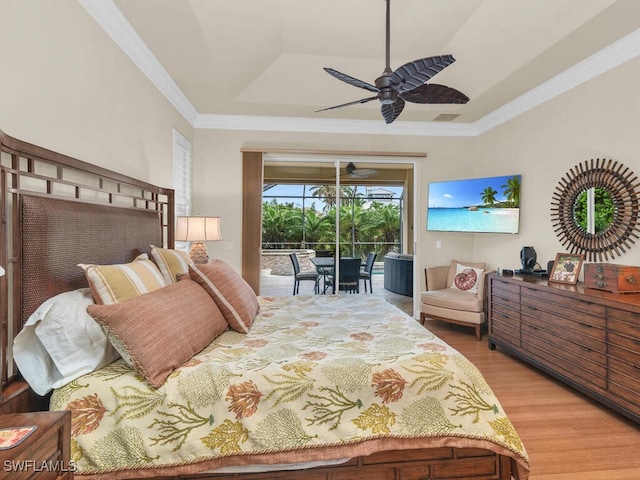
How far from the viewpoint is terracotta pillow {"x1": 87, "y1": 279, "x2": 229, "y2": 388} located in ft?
4.61

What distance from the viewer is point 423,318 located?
453 centimetres

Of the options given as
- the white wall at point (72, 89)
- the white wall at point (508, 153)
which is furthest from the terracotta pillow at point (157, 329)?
the white wall at point (508, 153)

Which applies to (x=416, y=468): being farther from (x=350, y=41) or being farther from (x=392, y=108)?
(x=350, y=41)

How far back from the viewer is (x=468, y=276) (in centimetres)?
441

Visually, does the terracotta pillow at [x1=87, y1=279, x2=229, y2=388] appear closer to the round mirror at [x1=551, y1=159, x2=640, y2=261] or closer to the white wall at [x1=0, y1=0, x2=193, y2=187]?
the white wall at [x1=0, y1=0, x2=193, y2=187]

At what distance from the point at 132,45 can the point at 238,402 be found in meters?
2.78

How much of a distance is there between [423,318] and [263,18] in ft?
12.7

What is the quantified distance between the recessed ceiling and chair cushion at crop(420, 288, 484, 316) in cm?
236

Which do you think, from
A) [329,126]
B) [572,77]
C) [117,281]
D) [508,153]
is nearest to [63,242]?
[117,281]

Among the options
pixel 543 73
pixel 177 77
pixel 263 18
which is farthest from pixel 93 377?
pixel 543 73

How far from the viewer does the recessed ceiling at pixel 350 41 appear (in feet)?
8.24

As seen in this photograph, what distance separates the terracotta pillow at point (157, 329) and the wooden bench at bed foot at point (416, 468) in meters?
0.52

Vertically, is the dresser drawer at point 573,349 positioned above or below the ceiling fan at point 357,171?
below

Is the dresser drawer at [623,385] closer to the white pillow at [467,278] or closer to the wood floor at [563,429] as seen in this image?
the wood floor at [563,429]
